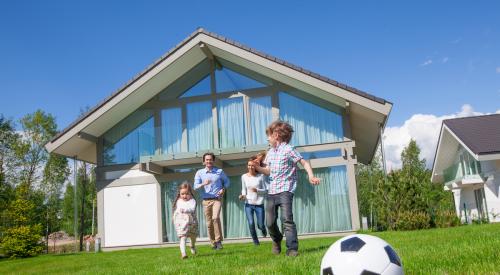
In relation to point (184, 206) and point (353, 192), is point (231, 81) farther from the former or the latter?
point (184, 206)

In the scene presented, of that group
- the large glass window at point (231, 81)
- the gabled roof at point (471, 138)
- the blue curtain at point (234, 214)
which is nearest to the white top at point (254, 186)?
the blue curtain at point (234, 214)

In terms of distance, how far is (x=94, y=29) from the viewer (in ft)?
56.9

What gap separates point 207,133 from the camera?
52.2 ft

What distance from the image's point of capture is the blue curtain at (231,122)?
1565 cm

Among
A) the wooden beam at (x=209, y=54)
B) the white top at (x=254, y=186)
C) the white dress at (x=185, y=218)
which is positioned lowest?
the white dress at (x=185, y=218)

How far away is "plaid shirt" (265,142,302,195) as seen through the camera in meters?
5.92

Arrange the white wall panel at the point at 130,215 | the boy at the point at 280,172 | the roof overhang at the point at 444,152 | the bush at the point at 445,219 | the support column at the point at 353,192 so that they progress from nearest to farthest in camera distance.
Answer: the boy at the point at 280,172, the bush at the point at 445,219, the support column at the point at 353,192, the white wall panel at the point at 130,215, the roof overhang at the point at 444,152

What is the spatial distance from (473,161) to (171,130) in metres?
19.2

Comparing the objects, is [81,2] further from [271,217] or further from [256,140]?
[271,217]

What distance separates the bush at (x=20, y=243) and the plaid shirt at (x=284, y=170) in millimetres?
13560

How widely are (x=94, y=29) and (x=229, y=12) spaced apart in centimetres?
729

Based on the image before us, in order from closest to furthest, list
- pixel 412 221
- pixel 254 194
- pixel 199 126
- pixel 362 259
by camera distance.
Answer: pixel 362 259
pixel 254 194
pixel 412 221
pixel 199 126

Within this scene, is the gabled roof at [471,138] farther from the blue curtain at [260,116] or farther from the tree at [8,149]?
the tree at [8,149]

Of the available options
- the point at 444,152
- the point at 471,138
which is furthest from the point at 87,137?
the point at 444,152
